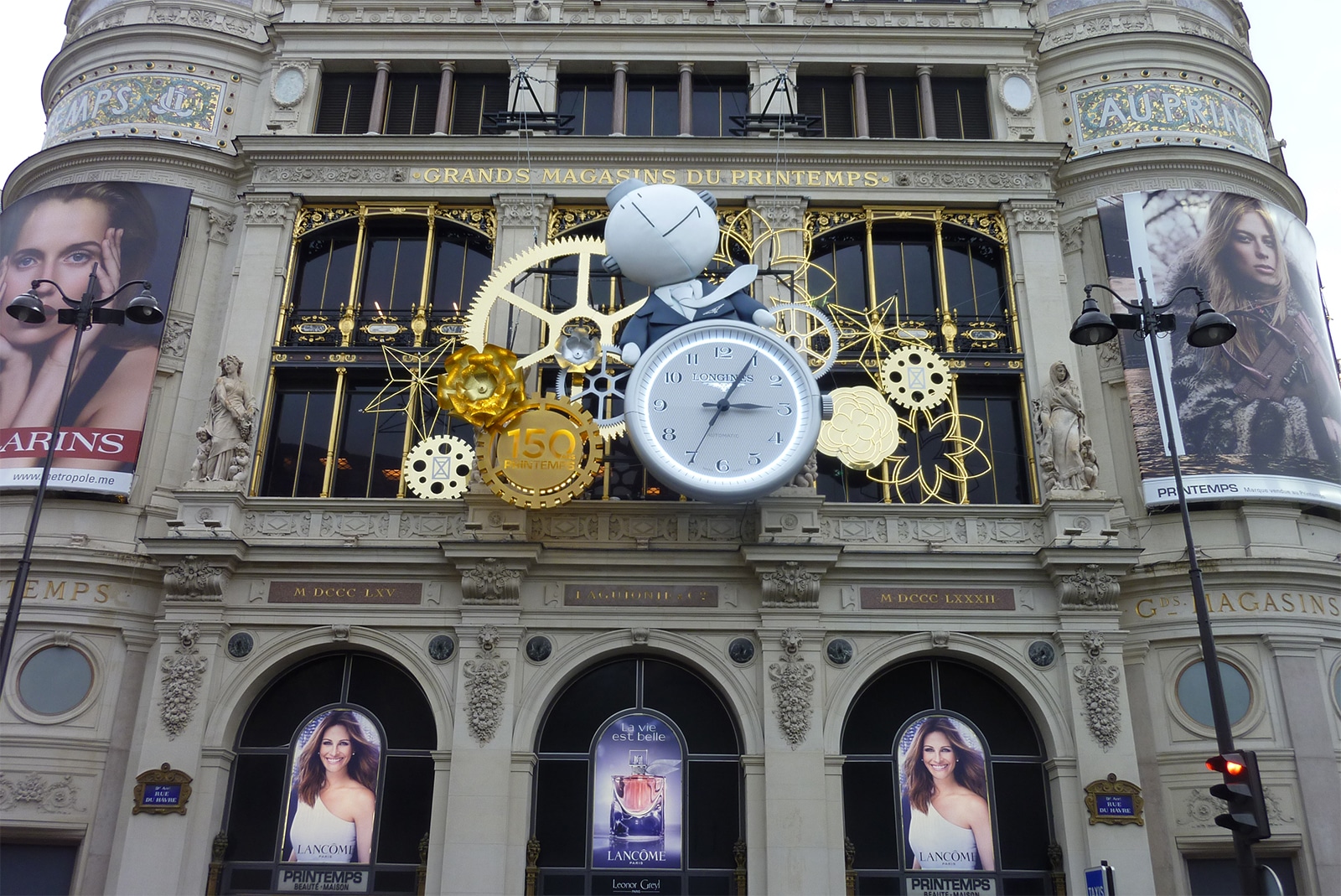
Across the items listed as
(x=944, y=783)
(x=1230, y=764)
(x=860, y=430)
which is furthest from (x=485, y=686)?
(x=1230, y=764)

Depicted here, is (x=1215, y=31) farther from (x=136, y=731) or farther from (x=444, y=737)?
(x=136, y=731)

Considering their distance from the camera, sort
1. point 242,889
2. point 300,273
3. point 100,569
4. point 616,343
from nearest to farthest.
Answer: point 242,889, point 100,569, point 616,343, point 300,273

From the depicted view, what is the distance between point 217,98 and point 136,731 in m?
14.8

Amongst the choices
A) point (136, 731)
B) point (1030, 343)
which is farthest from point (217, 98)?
point (1030, 343)

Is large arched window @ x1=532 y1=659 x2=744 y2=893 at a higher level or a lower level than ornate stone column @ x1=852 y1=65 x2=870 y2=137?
lower

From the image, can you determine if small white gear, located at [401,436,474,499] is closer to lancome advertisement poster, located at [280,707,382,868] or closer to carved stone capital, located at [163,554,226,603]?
carved stone capital, located at [163,554,226,603]

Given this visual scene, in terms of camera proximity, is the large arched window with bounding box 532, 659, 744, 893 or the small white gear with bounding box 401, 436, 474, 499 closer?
the large arched window with bounding box 532, 659, 744, 893

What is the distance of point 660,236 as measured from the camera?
19.9 metres

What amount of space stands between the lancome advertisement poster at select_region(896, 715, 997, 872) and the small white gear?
10079mm

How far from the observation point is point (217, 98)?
25719mm

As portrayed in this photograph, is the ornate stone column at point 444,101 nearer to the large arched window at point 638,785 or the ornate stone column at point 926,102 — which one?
the ornate stone column at point 926,102

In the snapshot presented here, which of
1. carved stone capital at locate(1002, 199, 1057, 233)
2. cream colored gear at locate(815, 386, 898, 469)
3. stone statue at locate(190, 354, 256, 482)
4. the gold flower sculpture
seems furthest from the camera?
carved stone capital at locate(1002, 199, 1057, 233)

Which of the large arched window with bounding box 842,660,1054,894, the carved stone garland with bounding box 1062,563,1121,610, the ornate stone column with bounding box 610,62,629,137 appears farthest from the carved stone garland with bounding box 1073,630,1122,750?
the ornate stone column with bounding box 610,62,629,137

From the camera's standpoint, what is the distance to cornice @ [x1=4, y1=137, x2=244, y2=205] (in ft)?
80.6
